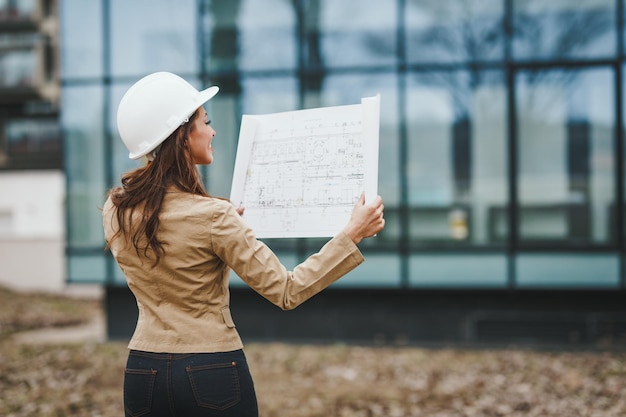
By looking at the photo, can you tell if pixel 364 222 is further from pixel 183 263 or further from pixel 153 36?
pixel 153 36

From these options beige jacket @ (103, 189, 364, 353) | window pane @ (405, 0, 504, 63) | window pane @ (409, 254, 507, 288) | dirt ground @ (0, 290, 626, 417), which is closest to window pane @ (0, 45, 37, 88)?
dirt ground @ (0, 290, 626, 417)

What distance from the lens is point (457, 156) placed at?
9.52 metres

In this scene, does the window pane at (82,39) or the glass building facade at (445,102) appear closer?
the glass building facade at (445,102)

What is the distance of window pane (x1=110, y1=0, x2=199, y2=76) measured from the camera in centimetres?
998

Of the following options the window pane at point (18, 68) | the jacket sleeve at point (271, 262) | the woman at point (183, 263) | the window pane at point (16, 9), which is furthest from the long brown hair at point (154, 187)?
the window pane at point (16, 9)

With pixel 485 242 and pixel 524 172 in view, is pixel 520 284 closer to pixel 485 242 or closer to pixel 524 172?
pixel 485 242

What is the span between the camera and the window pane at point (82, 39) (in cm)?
1016

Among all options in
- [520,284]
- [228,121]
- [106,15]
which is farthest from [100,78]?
[520,284]

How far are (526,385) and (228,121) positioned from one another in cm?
506

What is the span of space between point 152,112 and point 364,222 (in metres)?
0.71

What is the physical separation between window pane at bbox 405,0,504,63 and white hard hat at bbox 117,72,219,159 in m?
7.66

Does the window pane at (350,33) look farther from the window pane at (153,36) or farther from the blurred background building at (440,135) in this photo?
the window pane at (153,36)

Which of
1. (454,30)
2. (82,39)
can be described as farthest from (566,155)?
(82,39)

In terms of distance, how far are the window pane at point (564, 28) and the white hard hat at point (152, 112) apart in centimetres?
788
